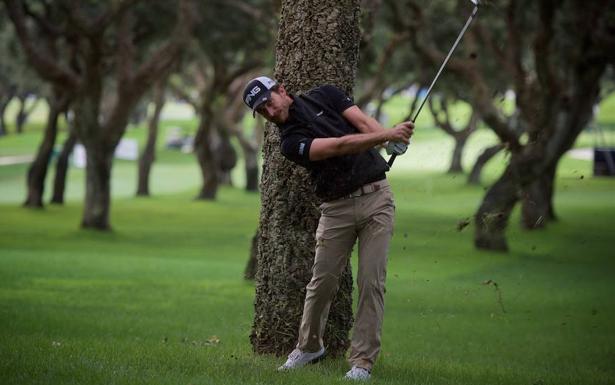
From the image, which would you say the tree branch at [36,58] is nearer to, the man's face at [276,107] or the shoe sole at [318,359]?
the shoe sole at [318,359]

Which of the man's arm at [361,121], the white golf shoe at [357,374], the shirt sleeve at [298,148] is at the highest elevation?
the man's arm at [361,121]

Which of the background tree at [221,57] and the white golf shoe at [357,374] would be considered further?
the background tree at [221,57]

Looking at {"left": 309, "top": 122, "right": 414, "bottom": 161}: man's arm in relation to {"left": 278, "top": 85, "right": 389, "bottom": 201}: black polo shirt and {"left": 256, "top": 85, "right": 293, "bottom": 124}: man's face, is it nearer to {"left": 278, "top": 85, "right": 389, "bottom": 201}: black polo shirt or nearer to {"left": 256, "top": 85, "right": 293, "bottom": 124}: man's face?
{"left": 278, "top": 85, "right": 389, "bottom": 201}: black polo shirt

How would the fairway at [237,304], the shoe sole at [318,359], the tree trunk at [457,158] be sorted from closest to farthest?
the shoe sole at [318,359] < the fairway at [237,304] < the tree trunk at [457,158]

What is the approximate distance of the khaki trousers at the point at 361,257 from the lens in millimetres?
7629

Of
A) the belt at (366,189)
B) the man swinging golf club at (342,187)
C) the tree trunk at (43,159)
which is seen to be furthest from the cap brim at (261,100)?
the tree trunk at (43,159)

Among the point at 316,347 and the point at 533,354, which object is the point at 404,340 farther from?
the point at 316,347

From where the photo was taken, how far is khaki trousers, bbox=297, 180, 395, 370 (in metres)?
7.63

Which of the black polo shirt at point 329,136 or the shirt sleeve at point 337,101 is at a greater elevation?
the shirt sleeve at point 337,101

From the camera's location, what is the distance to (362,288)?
7688 mm

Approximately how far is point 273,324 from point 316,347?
2.22 ft

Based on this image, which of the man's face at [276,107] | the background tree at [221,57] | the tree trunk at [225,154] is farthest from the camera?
the tree trunk at [225,154]

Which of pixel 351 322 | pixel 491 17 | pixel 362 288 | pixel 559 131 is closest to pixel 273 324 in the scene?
pixel 351 322

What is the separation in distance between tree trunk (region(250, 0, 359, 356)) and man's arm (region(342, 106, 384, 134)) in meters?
1.16
